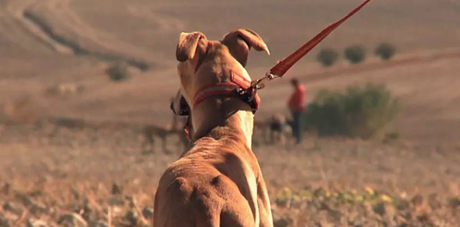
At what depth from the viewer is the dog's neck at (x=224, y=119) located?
5.95 meters

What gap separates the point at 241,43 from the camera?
21.6ft

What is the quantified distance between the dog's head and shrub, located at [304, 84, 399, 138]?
27.9 meters

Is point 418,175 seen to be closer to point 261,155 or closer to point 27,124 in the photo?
point 261,155

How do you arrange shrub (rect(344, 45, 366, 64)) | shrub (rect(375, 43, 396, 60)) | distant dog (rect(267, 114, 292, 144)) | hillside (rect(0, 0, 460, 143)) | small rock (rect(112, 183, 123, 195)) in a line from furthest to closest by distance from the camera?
shrub (rect(375, 43, 396, 60)) < shrub (rect(344, 45, 366, 64)) < hillside (rect(0, 0, 460, 143)) < distant dog (rect(267, 114, 292, 144)) < small rock (rect(112, 183, 123, 195))

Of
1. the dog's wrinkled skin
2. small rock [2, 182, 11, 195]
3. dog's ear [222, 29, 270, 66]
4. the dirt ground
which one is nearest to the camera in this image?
the dog's wrinkled skin

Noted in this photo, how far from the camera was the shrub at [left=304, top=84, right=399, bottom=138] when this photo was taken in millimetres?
34438

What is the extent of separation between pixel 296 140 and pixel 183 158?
71.2 feet

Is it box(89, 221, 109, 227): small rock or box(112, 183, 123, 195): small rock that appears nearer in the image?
box(89, 221, 109, 227): small rock

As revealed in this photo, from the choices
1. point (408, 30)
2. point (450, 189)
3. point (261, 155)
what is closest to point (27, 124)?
point (261, 155)

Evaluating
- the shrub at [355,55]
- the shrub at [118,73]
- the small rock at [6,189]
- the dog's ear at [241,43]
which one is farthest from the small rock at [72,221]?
the shrub at [355,55]

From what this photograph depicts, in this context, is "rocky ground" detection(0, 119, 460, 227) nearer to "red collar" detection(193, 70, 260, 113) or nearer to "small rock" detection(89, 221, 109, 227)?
"small rock" detection(89, 221, 109, 227)

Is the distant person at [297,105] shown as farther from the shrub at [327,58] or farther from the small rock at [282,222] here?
the shrub at [327,58]

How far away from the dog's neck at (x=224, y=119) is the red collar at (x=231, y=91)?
0.03 metres

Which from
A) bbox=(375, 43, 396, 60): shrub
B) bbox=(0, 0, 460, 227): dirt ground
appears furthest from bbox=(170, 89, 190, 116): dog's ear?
bbox=(375, 43, 396, 60): shrub
